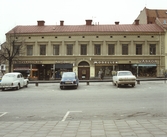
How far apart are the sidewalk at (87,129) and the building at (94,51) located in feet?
110

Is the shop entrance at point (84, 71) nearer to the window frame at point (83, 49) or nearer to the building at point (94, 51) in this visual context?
the building at point (94, 51)

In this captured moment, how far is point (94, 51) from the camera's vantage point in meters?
41.6

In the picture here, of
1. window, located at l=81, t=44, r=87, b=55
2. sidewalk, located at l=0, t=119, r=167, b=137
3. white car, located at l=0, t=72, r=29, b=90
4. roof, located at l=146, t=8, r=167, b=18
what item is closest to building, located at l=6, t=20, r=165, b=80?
window, located at l=81, t=44, r=87, b=55

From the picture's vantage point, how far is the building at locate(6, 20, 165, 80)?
41.3 metres

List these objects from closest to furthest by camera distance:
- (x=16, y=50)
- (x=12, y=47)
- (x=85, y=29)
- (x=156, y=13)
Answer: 1. (x=16, y=50)
2. (x=12, y=47)
3. (x=85, y=29)
4. (x=156, y=13)

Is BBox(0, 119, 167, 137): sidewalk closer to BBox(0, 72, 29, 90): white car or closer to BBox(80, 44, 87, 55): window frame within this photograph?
BBox(0, 72, 29, 90): white car

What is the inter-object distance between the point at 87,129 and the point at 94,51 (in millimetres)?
35124

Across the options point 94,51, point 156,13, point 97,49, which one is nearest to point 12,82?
point 94,51

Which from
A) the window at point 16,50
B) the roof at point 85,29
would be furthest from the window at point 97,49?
the window at point 16,50

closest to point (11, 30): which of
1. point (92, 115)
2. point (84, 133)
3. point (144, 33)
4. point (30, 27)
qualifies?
point (30, 27)

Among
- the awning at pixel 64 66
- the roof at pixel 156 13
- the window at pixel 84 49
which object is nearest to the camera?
the awning at pixel 64 66

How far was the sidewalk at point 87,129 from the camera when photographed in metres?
6.33

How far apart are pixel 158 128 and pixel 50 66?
1455 inches

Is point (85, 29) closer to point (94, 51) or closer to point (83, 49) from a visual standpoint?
point (83, 49)
